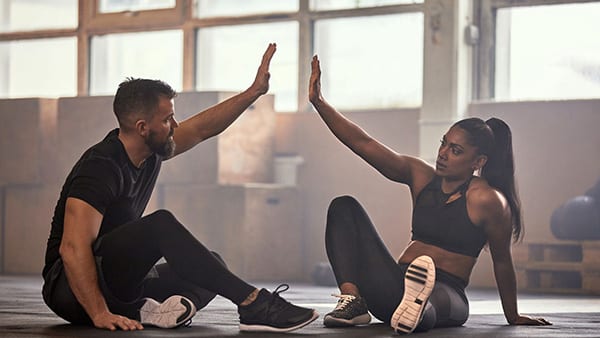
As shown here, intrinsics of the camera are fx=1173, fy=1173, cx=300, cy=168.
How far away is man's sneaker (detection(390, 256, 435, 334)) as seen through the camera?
378 centimetres

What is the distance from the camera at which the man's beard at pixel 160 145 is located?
396 centimetres

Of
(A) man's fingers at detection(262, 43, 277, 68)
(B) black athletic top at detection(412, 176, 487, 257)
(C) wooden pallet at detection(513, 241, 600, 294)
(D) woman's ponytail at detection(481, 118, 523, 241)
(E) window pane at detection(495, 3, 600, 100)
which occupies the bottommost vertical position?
(C) wooden pallet at detection(513, 241, 600, 294)

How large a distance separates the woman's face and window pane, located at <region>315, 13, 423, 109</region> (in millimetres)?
4398

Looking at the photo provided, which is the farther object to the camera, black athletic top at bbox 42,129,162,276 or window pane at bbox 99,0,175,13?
window pane at bbox 99,0,175,13

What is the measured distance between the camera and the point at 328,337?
12.5ft

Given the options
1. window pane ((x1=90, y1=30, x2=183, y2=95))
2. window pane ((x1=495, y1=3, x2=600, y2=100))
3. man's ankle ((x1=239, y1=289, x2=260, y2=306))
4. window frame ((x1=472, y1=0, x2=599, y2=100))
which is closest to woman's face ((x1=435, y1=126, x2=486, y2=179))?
man's ankle ((x1=239, y1=289, x2=260, y2=306))

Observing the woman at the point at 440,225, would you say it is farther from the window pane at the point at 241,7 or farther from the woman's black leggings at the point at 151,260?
the window pane at the point at 241,7

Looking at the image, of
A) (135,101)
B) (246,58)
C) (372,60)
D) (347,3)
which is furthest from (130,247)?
(246,58)

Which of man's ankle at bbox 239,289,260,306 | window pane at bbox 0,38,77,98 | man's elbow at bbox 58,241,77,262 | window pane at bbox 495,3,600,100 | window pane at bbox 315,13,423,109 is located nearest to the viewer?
man's elbow at bbox 58,241,77,262

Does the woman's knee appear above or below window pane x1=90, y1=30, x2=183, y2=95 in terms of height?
below

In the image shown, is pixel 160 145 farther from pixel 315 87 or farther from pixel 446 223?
pixel 446 223

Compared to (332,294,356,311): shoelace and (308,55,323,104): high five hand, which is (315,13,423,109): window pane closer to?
(308,55,323,104): high five hand

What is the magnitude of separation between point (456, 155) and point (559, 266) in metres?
3.61

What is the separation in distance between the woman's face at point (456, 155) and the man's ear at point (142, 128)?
1051mm
